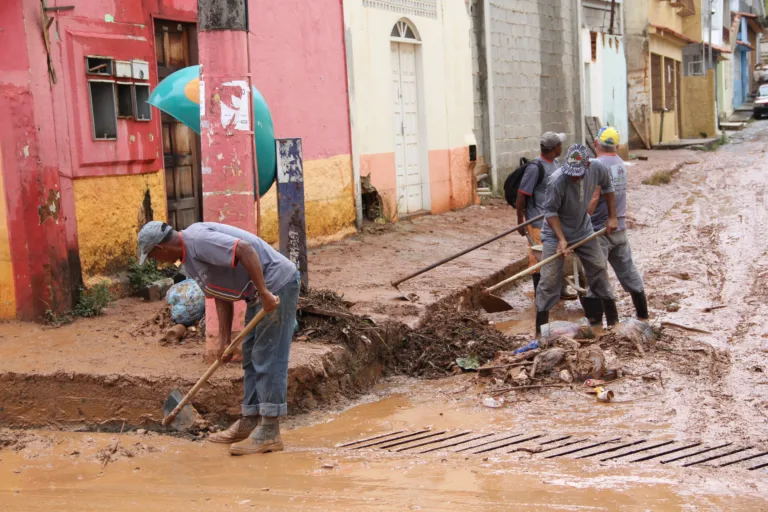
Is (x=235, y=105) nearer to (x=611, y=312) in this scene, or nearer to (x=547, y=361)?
(x=547, y=361)

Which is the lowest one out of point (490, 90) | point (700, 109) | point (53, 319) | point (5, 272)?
point (53, 319)

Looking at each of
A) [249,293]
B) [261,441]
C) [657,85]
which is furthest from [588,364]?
[657,85]

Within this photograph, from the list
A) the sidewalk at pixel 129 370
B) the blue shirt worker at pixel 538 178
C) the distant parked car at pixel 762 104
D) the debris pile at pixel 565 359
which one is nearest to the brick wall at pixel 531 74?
the blue shirt worker at pixel 538 178

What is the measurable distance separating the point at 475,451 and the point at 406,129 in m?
9.12

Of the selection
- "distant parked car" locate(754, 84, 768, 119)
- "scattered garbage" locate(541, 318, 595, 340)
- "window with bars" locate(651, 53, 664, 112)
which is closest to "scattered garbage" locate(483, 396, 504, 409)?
"scattered garbage" locate(541, 318, 595, 340)

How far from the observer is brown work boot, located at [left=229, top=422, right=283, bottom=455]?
516cm

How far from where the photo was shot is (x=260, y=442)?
516 cm

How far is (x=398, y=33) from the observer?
13.3 m

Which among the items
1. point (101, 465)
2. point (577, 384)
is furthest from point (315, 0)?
point (101, 465)

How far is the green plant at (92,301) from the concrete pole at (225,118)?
1.82m

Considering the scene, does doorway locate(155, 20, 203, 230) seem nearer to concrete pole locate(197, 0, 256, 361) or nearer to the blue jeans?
concrete pole locate(197, 0, 256, 361)

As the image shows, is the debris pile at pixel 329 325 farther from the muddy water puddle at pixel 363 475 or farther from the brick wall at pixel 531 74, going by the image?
the brick wall at pixel 531 74

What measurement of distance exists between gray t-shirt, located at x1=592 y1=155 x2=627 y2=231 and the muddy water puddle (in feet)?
7.34

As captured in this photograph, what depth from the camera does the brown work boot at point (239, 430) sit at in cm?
537
